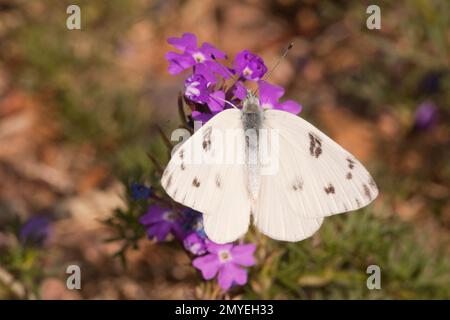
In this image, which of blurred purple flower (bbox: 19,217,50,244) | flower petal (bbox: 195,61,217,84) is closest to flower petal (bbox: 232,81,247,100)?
flower petal (bbox: 195,61,217,84)

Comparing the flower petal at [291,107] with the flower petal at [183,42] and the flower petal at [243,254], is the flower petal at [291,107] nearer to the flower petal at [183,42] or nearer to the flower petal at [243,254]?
the flower petal at [183,42]

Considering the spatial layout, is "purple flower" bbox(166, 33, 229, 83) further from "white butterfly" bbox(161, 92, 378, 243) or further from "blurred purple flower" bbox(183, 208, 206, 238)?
"blurred purple flower" bbox(183, 208, 206, 238)

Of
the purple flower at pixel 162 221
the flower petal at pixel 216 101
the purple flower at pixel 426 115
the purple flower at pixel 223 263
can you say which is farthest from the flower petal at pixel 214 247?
the purple flower at pixel 426 115

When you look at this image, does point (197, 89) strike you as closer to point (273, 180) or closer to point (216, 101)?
point (216, 101)

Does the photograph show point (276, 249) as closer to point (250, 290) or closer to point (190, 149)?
Answer: point (250, 290)

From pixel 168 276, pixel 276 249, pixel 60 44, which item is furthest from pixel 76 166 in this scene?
pixel 276 249
